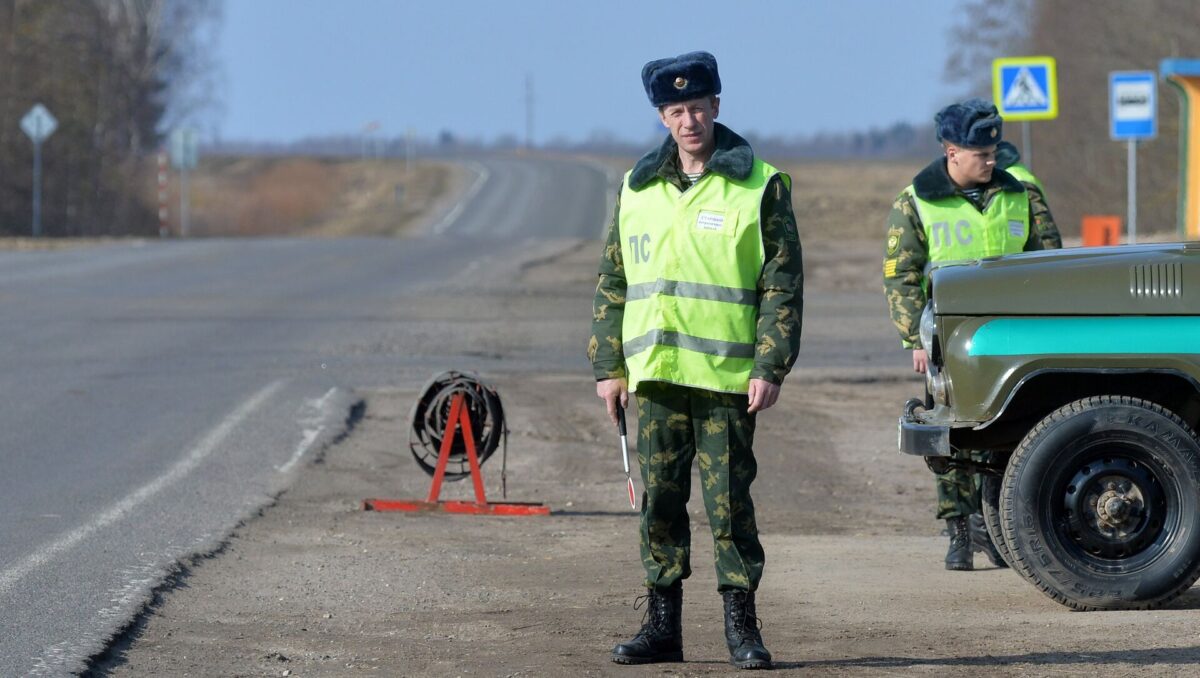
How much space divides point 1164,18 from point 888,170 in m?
41.9

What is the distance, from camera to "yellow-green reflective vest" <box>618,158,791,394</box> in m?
5.54

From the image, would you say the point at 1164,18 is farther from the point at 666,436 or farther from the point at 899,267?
the point at 666,436

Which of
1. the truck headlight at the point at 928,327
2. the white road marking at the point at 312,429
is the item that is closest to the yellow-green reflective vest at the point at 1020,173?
the truck headlight at the point at 928,327

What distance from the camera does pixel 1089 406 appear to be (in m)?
6.39

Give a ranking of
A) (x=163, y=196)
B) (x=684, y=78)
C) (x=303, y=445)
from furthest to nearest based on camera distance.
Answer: (x=163, y=196)
(x=303, y=445)
(x=684, y=78)

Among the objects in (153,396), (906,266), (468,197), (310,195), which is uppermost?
(310,195)

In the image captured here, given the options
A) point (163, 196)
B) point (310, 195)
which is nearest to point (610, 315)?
point (163, 196)

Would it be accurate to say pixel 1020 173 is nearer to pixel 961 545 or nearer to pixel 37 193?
pixel 961 545

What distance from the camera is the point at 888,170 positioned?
262 feet

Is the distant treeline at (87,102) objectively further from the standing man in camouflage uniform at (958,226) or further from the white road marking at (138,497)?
the standing man in camouflage uniform at (958,226)

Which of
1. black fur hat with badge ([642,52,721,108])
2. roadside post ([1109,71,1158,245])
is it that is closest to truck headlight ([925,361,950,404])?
black fur hat with badge ([642,52,721,108])

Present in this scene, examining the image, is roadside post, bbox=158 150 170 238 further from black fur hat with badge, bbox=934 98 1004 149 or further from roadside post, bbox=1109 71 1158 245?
black fur hat with badge, bbox=934 98 1004 149

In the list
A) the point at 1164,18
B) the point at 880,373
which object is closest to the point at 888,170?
the point at 1164,18

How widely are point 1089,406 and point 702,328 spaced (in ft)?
5.52
